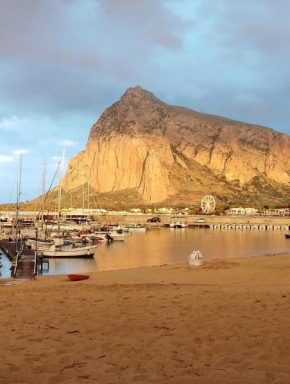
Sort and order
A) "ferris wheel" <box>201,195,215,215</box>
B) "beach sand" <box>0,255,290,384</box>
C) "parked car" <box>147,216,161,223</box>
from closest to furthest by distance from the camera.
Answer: "beach sand" <box>0,255,290,384</box> → "parked car" <box>147,216,161,223</box> → "ferris wheel" <box>201,195,215,215</box>

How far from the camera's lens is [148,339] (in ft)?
24.6

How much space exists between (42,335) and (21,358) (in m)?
1.44

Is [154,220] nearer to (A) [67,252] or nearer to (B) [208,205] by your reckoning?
(B) [208,205]

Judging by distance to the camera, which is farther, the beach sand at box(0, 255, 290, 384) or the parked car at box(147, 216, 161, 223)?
the parked car at box(147, 216, 161, 223)

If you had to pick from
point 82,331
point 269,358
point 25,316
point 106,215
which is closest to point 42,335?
point 82,331

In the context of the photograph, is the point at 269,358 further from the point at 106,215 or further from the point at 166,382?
the point at 106,215

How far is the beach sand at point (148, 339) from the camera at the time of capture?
18.9 ft

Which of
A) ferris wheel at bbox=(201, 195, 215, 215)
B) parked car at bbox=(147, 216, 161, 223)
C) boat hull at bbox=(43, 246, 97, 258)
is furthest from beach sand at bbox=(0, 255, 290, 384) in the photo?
ferris wheel at bbox=(201, 195, 215, 215)

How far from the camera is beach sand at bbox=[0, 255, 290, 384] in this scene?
18.9ft

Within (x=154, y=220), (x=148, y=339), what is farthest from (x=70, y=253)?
(x=154, y=220)

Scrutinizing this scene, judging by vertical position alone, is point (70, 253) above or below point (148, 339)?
above

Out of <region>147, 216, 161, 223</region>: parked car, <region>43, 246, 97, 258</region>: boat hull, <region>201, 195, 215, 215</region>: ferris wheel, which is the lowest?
<region>43, 246, 97, 258</region>: boat hull

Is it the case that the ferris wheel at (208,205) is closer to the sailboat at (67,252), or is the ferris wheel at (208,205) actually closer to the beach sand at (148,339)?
the sailboat at (67,252)

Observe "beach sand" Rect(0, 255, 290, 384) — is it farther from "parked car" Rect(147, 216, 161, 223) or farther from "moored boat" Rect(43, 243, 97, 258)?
"parked car" Rect(147, 216, 161, 223)
